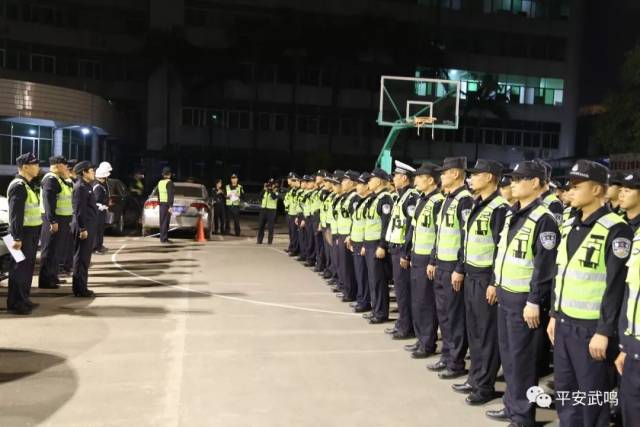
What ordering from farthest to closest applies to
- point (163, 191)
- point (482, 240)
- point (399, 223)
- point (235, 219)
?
1. point (235, 219)
2. point (163, 191)
3. point (399, 223)
4. point (482, 240)

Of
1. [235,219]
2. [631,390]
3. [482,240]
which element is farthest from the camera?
[235,219]

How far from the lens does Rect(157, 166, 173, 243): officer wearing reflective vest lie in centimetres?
1719

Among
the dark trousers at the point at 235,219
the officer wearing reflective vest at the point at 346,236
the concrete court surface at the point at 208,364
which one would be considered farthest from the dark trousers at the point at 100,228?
the dark trousers at the point at 235,219

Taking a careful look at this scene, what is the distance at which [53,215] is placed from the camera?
1054cm

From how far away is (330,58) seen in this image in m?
49.4

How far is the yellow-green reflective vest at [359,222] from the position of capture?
357 inches

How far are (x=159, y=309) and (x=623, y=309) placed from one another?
22.1 feet

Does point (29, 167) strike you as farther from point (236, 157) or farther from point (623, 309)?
point (236, 157)

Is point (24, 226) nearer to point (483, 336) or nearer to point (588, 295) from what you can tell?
point (483, 336)

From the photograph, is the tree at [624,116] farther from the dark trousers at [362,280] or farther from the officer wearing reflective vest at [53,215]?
the officer wearing reflective vest at [53,215]

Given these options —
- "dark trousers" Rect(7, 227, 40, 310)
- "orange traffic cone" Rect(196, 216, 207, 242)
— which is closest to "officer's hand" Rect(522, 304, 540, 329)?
"dark trousers" Rect(7, 227, 40, 310)

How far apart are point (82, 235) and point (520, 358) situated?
7.18m

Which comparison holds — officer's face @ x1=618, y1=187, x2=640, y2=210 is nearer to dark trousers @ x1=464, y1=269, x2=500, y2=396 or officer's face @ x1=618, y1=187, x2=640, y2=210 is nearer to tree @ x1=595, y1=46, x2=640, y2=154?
dark trousers @ x1=464, y1=269, x2=500, y2=396

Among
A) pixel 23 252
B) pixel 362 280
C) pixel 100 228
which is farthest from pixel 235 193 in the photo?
pixel 23 252
